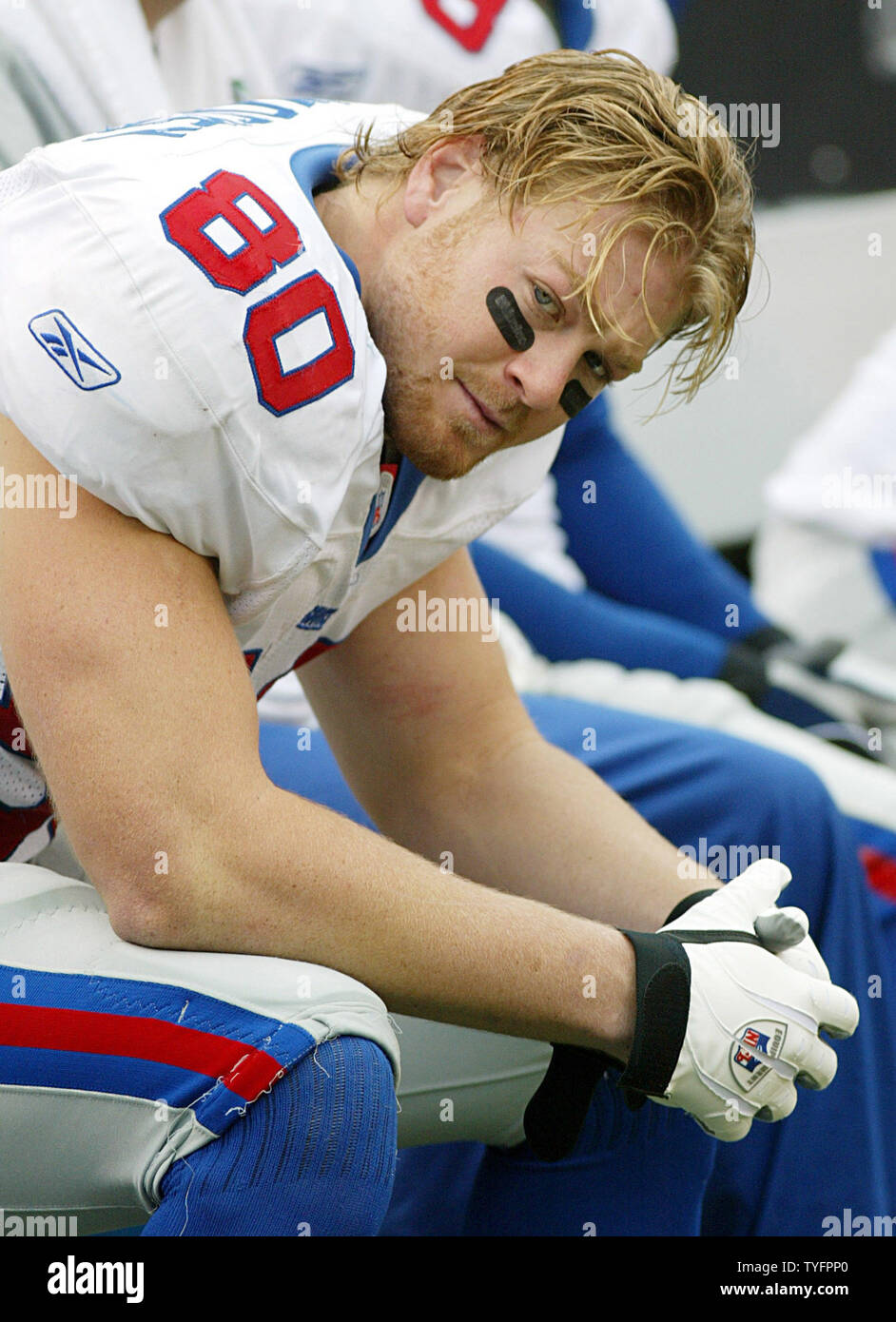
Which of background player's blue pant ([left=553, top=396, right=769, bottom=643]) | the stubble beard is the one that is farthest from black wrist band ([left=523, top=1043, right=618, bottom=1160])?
background player's blue pant ([left=553, top=396, right=769, bottom=643])

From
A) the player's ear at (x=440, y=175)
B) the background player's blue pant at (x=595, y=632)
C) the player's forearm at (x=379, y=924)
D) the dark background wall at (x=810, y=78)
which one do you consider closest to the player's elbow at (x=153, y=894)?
the player's forearm at (x=379, y=924)

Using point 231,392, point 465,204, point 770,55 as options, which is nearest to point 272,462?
point 231,392

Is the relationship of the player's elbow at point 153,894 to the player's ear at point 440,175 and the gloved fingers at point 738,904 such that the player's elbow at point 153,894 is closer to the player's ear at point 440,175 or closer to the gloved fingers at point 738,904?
the gloved fingers at point 738,904

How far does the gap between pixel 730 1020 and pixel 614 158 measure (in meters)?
0.51

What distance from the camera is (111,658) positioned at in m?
0.73

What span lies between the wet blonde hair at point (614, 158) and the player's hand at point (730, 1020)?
0.37m

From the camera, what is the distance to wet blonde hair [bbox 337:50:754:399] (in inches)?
33.4

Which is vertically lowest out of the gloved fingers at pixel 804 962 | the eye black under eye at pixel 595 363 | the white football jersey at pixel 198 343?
the gloved fingers at pixel 804 962

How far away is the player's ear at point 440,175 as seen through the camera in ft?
2.86

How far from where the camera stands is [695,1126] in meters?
0.98

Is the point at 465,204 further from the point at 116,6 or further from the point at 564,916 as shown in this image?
the point at 116,6

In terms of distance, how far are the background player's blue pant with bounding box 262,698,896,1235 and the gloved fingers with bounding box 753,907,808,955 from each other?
0.53 ft

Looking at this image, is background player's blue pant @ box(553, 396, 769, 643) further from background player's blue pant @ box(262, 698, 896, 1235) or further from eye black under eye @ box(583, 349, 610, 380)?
eye black under eye @ box(583, 349, 610, 380)

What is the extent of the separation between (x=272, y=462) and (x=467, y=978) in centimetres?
30
